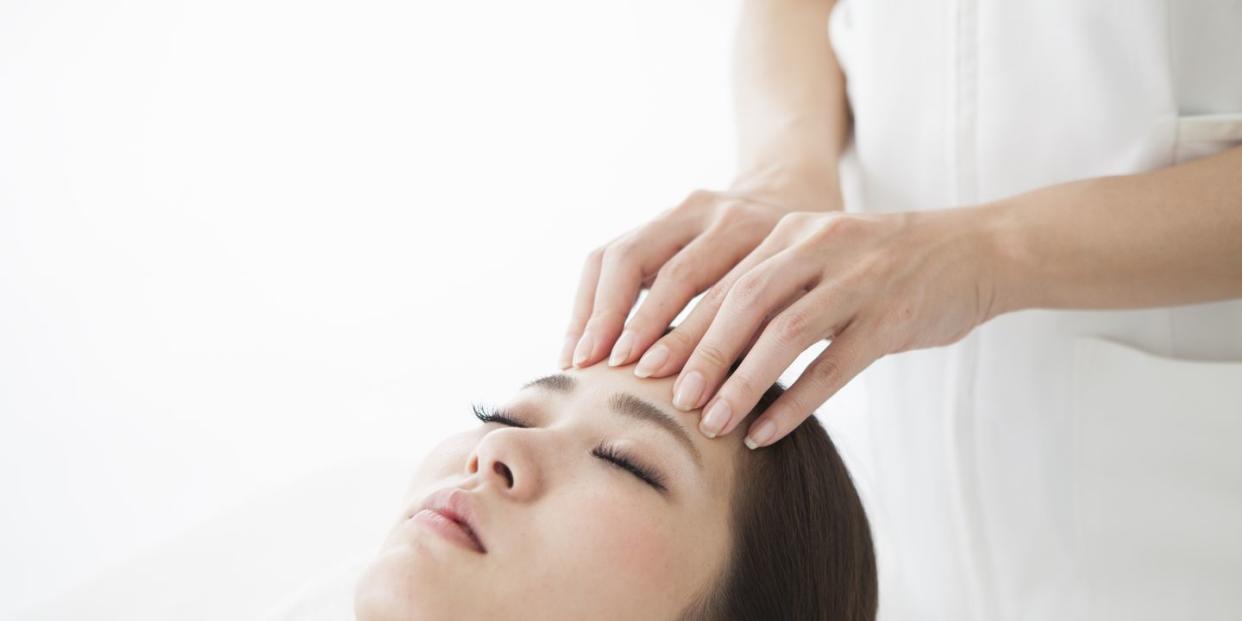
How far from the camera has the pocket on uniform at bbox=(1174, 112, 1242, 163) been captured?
44.9 inches

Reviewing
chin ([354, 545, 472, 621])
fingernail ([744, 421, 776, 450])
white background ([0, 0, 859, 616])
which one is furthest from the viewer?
white background ([0, 0, 859, 616])

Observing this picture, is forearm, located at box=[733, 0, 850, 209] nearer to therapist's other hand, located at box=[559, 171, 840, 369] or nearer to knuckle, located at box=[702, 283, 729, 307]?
therapist's other hand, located at box=[559, 171, 840, 369]

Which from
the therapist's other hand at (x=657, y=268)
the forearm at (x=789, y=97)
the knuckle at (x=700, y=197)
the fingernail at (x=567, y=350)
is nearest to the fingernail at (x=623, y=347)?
the therapist's other hand at (x=657, y=268)

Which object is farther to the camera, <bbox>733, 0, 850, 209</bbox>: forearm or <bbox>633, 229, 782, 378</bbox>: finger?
<bbox>733, 0, 850, 209</bbox>: forearm

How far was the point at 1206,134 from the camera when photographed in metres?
1.15

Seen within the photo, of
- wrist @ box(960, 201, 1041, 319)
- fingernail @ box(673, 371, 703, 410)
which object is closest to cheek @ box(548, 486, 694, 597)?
fingernail @ box(673, 371, 703, 410)

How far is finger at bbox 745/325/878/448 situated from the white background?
3.89ft

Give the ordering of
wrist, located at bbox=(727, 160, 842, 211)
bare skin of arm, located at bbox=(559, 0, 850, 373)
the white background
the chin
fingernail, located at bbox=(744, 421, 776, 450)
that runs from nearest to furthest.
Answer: the chin, fingernail, located at bbox=(744, 421, 776, 450), bare skin of arm, located at bbox=(559, 0, 850, 373), wrist, located at bbox=(727, 160, 842, 211), the white background

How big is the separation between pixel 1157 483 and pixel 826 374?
21.7 inches

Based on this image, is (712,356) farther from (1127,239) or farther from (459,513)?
(1127,239)

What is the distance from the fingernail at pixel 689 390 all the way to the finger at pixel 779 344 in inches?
0.9

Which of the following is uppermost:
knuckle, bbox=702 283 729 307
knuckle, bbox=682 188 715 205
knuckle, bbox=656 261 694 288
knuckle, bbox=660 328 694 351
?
knuckle, bbox=682 188 715 205

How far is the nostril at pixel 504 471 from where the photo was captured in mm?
1059

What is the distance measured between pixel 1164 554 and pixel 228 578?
1413 mm
